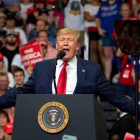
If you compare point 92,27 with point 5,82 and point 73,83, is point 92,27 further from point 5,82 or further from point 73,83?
point 73,83

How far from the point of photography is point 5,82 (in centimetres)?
866

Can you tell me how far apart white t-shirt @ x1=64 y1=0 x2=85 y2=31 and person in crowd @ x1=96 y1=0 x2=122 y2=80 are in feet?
2.39

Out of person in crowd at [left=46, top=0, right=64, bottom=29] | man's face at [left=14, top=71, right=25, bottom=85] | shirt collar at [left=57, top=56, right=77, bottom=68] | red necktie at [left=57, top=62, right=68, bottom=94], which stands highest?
person in crowd at [left=46, top=0, right=64, bottom=29]

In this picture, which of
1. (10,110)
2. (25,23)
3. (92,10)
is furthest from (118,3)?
(10,110)

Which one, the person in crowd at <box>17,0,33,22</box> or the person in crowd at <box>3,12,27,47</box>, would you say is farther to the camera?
the person in crowd at <box>17,0,33,22</box>

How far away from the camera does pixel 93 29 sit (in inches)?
428

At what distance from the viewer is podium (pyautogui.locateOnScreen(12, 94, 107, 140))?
12.2 ft

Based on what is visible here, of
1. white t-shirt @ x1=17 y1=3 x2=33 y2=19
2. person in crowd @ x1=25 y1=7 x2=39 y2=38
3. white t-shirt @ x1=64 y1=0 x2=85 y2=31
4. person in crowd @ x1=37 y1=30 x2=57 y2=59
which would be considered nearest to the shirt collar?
person in crowd @ x1=37 y1=30 x2=57 y2=59

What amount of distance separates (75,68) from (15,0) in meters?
A: 7.65

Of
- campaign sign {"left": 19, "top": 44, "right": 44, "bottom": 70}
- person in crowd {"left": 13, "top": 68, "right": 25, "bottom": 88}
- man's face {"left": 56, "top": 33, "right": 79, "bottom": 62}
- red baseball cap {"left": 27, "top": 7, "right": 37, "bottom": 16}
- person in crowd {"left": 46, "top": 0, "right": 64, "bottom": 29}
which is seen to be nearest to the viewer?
man's face {"left": 56, "top": 33, "right": 79, "bottom": 62}

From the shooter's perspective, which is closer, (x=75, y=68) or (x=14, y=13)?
(x=75, y=68)

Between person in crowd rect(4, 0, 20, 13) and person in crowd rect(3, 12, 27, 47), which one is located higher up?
person in crowd rect(4, 0, 20, 13)

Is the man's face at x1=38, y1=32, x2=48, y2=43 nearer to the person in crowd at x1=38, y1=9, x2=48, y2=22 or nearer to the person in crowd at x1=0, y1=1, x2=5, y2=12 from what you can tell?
the person in crowd at x1=38, y1=9, x2=48, y2=22

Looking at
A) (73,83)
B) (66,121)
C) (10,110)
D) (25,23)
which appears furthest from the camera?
(25,23)
